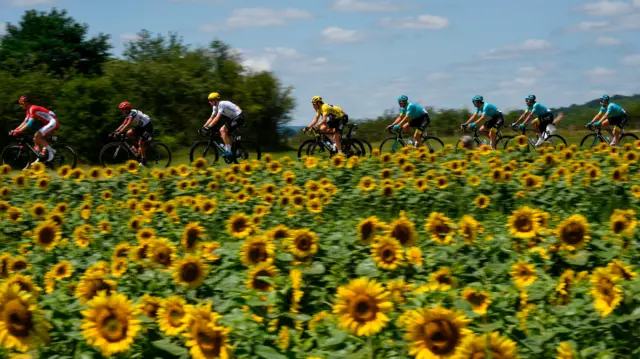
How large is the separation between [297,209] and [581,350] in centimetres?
384

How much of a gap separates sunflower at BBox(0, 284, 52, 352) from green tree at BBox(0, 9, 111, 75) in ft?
123

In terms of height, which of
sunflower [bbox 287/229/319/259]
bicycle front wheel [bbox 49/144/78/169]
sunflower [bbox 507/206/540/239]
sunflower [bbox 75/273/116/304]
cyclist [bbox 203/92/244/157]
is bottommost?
bicycle front wheel [bbox 49/144/78/169]

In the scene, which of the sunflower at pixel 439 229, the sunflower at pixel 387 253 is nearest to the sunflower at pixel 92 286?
the sunflower at pixel 387 253

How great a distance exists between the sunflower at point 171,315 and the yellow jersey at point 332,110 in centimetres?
1372

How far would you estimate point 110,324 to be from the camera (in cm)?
301

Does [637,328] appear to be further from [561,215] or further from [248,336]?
[561,215]

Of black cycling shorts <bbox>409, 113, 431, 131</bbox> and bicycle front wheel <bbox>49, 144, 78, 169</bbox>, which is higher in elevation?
black cycling shorts <bbox>409, 113, 431, 131</bbox>

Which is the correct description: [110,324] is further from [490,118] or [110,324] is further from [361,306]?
[490,118]

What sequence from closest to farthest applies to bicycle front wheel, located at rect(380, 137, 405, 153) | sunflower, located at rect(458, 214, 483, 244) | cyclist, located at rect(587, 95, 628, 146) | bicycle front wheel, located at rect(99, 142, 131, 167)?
sunflower, located at rect(458, 214, 483, 244) → bicycle front wheel, located at rect(99, 142, 131, 167) → bicycle front wheel, located at rect(380, 137, 405, 153) → cyclist, located at rect(587, 95, 628, 146)

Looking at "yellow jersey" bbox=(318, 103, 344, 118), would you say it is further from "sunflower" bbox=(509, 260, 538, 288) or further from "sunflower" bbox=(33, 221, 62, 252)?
"sunflower" bbox=(509, 260, 538, 288)

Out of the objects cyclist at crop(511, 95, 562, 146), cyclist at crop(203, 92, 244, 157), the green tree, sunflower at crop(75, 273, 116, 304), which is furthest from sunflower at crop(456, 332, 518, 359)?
the green tree

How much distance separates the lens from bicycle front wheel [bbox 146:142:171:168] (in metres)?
18.3

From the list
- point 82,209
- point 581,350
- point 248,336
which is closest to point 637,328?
point 581,350

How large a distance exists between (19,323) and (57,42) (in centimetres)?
3923
